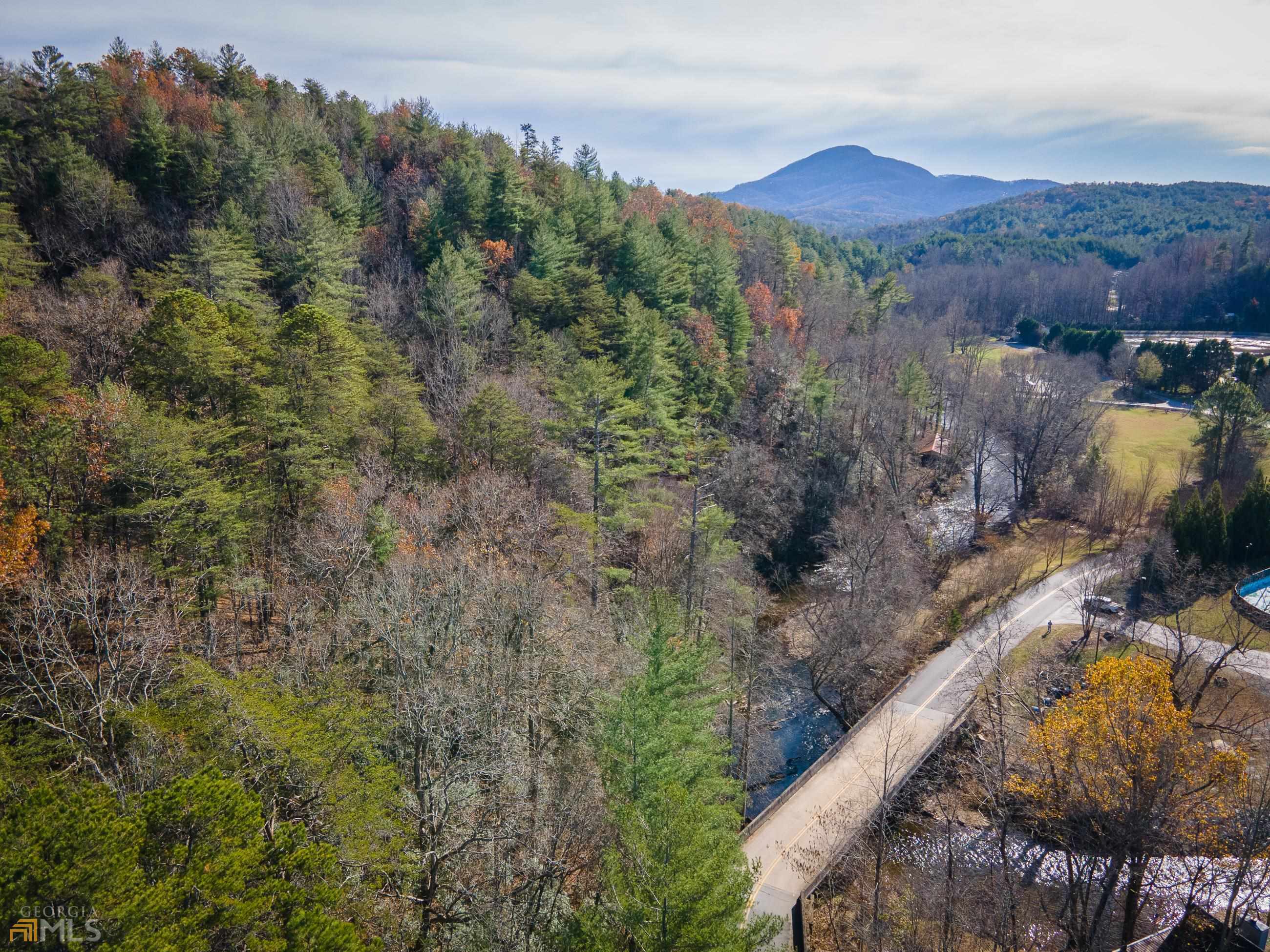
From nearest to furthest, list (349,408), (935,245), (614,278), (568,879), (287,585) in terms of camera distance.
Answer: (568,879) → (287,585) → (349,408) → (614,278) → (935,245)

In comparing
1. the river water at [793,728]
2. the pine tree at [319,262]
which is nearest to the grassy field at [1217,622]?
the river water at [793,728]

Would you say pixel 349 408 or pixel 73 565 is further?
pixel 349 408

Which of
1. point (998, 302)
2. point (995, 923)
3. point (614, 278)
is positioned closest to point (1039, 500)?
point (614, 278)

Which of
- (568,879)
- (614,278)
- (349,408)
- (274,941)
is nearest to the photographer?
(274,941)

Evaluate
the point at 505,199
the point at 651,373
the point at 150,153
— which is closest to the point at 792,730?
the point at 651,373

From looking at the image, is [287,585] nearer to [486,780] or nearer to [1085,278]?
[486,780]

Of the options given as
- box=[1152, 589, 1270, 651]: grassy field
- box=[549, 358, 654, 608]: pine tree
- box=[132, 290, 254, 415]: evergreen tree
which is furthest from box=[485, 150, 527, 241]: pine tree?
box=[1152, 589, 1270, 651]: grassy field

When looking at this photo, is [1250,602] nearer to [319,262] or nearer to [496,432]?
[496,432]
